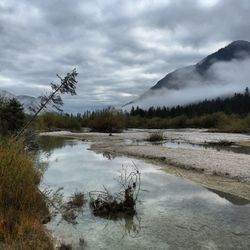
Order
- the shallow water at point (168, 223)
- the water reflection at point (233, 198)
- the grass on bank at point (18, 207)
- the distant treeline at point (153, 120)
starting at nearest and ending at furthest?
the grass on bank at point (18, 207), the shallow water at point (168, 223), the water reflection at point (233, 198), the distant treeline at point (153, 120)

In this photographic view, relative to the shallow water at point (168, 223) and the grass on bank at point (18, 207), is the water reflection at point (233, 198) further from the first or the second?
the grass on bank at point (18, 207)

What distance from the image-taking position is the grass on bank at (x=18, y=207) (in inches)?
357

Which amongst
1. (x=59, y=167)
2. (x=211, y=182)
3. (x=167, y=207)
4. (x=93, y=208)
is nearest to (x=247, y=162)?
(x=211, y=182)

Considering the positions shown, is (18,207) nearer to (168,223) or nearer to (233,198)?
(168,223)

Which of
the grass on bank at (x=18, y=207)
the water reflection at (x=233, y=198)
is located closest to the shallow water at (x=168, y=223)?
the water reflection at (x=233, y=198)

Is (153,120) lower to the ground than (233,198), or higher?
higher

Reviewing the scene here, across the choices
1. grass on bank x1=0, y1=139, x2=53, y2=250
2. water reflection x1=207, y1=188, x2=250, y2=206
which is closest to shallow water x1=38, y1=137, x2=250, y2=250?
water reflection x1=207, y1=188, x2=250, y2=206

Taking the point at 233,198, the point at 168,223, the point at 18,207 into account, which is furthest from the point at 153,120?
the point at 18,207

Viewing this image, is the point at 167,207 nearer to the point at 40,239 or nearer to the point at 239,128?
the point at 40,239

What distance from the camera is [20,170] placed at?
11.2 metres

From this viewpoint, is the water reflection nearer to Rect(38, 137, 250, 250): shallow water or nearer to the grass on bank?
Rect(38, 137, 250, 250): shallow water

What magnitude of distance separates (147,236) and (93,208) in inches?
129

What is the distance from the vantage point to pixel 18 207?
10883mm

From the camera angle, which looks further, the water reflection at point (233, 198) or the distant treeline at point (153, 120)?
the distant treeline at point (153, 120)
